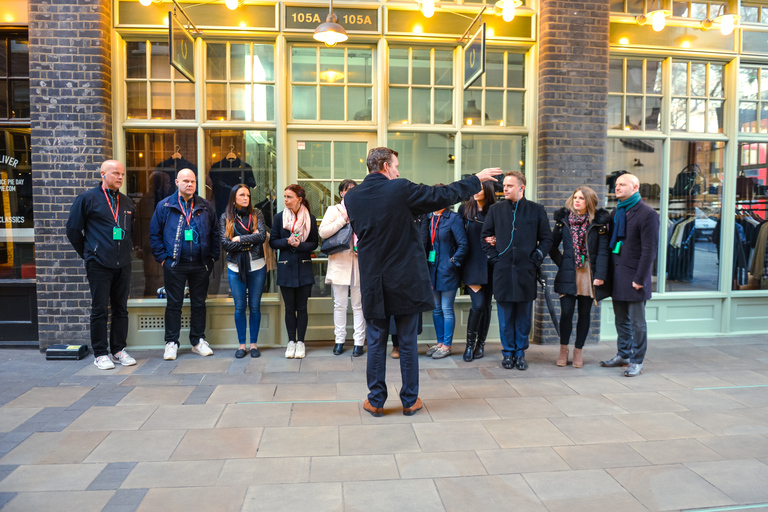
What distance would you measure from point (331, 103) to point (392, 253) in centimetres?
323

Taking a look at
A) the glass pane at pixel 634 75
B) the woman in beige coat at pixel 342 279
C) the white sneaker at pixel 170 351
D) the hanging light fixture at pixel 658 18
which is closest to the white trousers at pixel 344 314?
the woman in beige coat at pixel 342 279

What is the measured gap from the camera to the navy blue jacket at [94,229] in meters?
5.87

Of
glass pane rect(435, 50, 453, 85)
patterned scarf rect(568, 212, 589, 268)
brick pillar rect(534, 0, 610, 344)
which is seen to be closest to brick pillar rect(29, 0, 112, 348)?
glass pane rect(435, 50, 453, 85)

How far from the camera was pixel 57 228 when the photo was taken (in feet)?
21.2

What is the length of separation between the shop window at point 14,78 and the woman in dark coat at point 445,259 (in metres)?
4.97

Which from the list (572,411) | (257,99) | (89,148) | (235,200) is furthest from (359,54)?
(572,411)

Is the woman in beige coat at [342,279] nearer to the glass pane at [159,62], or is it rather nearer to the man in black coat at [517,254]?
the man in black coat at [517,254]

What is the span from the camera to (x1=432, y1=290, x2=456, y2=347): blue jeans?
650 centimetres

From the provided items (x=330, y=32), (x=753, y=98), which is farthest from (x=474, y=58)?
(x=753, y=98)

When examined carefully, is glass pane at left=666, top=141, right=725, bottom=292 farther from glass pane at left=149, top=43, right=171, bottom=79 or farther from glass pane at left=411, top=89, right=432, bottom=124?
glass pane at left=149, top=43, right=171, bottom=79

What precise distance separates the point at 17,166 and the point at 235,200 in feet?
9.03

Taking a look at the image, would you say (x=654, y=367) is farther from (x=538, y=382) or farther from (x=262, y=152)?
(x=262, y=152)

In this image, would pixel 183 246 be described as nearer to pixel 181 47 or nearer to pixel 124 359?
pixel 124 359

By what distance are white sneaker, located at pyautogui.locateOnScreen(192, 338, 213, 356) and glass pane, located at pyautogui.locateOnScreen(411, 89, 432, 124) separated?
3.66m
